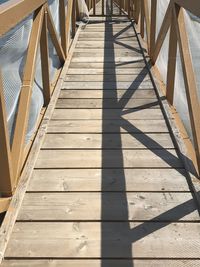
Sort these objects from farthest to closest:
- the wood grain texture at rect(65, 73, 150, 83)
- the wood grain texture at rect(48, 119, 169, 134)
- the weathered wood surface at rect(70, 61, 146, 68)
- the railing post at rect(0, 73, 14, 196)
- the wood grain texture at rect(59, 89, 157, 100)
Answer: the weathered wood surface at rect(70, 61, 146, 68)
the wood grain texture at rect(65, 73, 150, 83)
the wood grain texture at rect(59, 89, 157, 100)
the wood grain texture at rect(48, 119, 169, 134)
the railing post at rect(0, 73, 14, 196)

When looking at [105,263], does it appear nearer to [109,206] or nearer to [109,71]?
[109,206]

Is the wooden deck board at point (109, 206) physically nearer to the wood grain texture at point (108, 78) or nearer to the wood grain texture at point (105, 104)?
the wood grain texture at point (105, 104)

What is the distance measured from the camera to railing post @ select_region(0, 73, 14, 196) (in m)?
1.83

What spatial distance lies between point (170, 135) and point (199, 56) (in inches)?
21.0

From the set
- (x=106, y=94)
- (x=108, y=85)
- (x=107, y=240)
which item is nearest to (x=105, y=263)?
(x=107, y=240)

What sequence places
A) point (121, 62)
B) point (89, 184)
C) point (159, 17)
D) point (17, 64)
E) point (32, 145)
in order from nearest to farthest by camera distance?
point (89, 184)
point (17, 64)
point (32, 145)
point (159, 17)
point (121, 62)

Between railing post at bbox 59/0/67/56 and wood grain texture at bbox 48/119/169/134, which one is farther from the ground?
railing post at bbox 59/0/67/56

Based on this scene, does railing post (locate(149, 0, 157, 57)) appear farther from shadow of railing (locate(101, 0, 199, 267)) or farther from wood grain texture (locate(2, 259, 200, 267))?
wood grain texture (locate(2, 259, 200, 267))

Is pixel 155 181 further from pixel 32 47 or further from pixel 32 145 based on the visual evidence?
pixel 32 47

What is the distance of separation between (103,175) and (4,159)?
0.59 m

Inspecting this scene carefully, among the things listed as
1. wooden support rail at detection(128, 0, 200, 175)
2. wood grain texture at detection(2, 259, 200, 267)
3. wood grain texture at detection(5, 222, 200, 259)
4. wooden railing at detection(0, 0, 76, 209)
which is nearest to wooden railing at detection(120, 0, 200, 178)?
wooden support rail at detection(128, 0, 200, 175)

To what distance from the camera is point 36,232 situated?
184 cm

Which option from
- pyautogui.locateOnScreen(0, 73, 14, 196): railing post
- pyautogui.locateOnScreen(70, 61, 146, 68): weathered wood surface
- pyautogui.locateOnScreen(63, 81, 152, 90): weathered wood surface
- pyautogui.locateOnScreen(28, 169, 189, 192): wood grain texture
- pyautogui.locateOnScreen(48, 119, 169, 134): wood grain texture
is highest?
pyautogui.locateOnScreen(0, 73, 14, 196): railing post

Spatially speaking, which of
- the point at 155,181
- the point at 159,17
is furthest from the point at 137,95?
the point at 155,181
